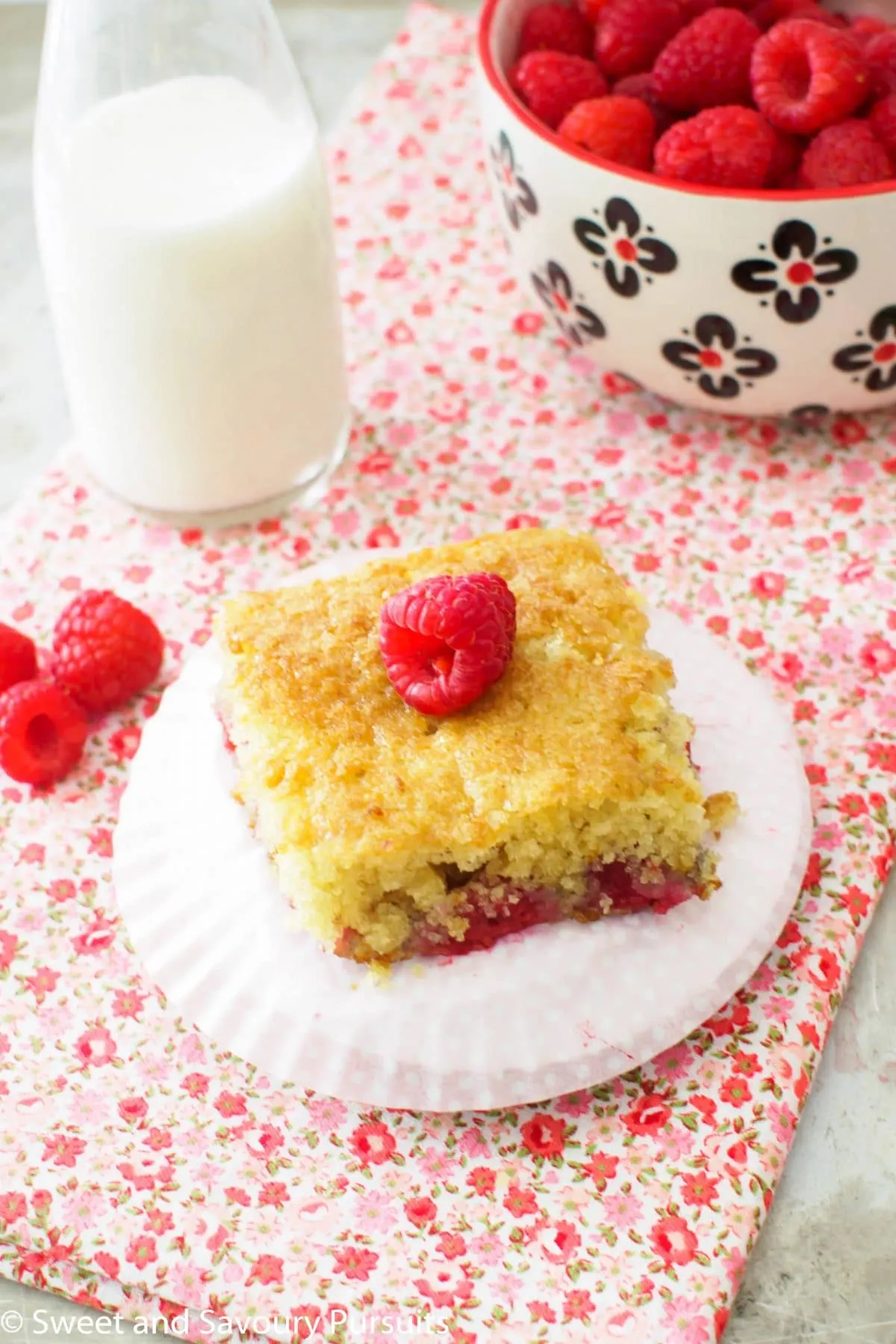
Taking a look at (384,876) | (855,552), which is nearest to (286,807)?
(384,876)

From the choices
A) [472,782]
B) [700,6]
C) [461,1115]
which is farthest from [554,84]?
[461,1115]

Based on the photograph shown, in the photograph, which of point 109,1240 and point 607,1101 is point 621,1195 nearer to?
point 607,1101

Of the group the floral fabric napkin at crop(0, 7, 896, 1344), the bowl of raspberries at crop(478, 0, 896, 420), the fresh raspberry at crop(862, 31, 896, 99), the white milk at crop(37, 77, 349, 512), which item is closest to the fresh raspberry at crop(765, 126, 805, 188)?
the bowl of raspberries at crop(478, 0, 896, 420)

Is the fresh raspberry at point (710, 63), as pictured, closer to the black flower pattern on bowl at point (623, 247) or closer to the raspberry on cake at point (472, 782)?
the black flower pattern on bowl at point (623, 247)

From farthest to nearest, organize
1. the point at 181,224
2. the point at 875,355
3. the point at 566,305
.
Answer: the point at 566,305 < the point at 875,355 < the point at 181,224

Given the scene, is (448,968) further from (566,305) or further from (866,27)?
(866,27)

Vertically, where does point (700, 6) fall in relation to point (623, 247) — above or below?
above

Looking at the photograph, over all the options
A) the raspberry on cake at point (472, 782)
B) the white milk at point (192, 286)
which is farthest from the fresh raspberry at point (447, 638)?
the white milk at point (192, 286)

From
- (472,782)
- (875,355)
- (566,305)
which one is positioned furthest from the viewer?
(566,305)

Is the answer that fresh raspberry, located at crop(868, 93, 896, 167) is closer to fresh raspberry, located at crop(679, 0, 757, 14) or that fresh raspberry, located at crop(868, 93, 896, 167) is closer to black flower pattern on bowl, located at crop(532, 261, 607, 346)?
fresh raspberry, located at crop(679, 0, 757, 14)
